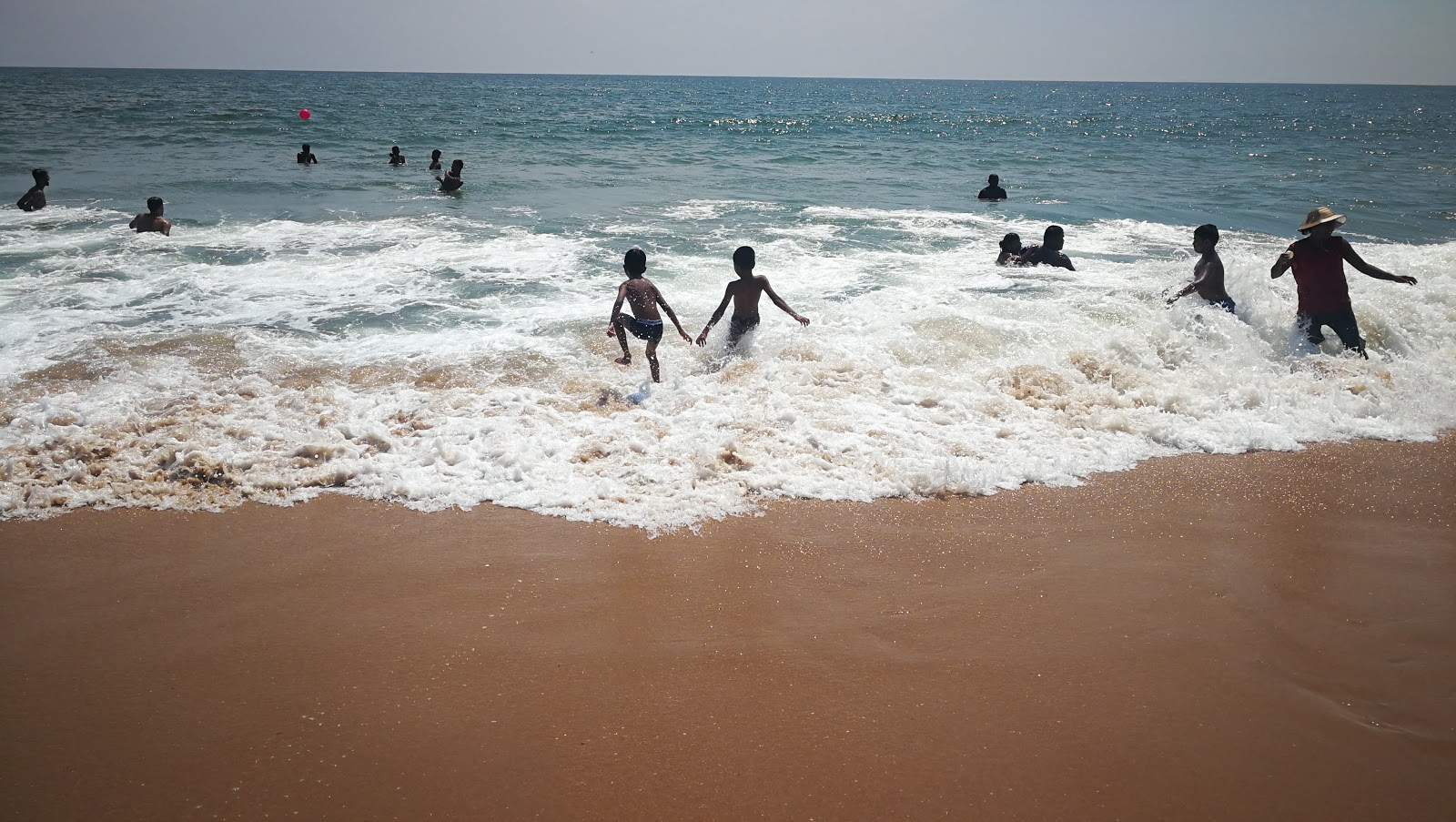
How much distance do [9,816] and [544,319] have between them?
20.0 feet

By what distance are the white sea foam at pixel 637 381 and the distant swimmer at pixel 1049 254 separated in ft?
0.65

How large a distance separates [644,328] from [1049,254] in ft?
19.8

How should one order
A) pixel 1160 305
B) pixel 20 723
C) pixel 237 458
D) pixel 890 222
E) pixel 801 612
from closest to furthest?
1. pixel 20 723
2. pixel 801 612
3. pixel 237 458
4. pixel 1160 305
5. pixel 890 222

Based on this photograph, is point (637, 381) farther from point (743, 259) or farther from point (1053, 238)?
point (1053, 238)

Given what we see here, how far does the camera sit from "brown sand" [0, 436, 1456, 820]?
A: 2561 mm

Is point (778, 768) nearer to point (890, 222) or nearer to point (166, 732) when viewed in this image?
point (166, 732)

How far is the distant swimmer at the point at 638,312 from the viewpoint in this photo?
21.6ft

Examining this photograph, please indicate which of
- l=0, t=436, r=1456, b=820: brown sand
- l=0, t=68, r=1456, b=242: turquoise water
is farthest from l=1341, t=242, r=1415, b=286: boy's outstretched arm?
l=0, t=68, r=1456, b=242: turquoise water

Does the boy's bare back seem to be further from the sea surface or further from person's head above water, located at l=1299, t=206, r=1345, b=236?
person's head above water, located at l=1299, t=206, r=1345, b=236

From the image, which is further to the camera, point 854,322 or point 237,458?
point 854,322

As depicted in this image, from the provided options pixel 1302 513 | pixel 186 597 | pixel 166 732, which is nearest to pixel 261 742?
pixel 166 732

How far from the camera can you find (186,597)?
3.53 meters

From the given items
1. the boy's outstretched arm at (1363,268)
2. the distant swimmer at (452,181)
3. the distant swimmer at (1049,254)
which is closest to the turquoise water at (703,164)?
the distant swimmer at (452,181)

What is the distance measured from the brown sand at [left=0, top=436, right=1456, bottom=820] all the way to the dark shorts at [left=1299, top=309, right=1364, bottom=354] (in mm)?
3114
